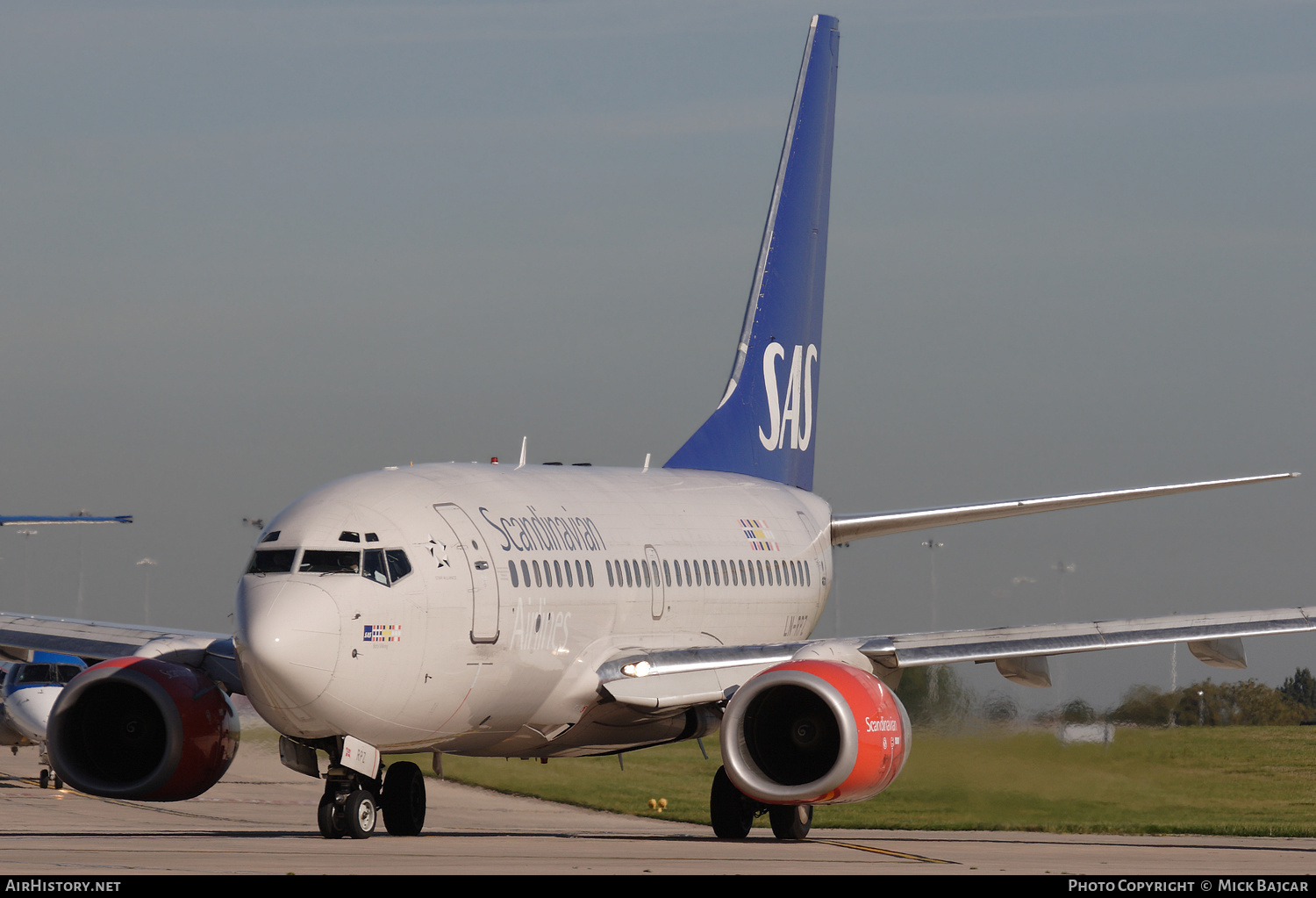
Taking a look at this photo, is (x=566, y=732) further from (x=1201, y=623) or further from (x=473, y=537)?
(x=1201, y=623)

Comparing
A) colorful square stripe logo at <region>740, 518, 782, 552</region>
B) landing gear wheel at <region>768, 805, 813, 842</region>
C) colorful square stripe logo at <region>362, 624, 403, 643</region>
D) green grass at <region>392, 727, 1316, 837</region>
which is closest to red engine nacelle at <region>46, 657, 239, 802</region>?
colorful square stripe logo at <region>362, 624, 403, 643</region>

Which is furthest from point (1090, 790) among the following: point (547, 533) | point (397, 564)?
point (397, 564)

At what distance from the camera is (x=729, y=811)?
2411 centimetres

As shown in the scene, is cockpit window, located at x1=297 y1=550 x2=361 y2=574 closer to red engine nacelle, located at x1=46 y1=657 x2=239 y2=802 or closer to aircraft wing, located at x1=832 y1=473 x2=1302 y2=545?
red engine nacelle, located at x1=46 y1=657 x2=239 y2=802

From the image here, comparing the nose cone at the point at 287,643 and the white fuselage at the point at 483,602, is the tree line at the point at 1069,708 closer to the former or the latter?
the white fuselage at the point at 483,602

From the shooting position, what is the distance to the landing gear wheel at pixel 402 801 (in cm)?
2273

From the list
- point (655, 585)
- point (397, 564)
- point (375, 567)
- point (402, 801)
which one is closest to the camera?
point (375, 567)

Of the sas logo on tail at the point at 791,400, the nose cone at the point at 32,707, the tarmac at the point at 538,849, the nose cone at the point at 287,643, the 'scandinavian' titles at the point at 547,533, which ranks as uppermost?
the sas logo on tail at the point at 791,400

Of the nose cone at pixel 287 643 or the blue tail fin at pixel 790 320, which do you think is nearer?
the nose cone at pixel 287 643

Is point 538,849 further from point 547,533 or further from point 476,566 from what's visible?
point 547,533

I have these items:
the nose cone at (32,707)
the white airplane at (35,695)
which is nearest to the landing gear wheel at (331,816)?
the white airplane at (35,695)

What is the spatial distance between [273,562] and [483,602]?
240 centimetres

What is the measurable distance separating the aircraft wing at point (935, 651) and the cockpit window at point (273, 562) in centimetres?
496

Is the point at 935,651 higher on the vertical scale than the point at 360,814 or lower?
higher
